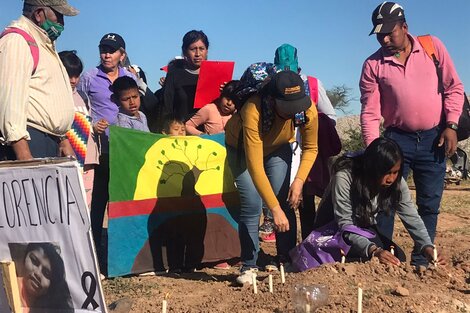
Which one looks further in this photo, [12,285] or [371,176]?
[371,176]

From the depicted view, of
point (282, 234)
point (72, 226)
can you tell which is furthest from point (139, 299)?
point (72, 226)

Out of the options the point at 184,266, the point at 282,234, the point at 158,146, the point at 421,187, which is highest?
the point at 158,146

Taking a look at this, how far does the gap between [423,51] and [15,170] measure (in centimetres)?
321

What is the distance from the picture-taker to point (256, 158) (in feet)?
15.6

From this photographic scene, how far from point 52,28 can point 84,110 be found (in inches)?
70.3

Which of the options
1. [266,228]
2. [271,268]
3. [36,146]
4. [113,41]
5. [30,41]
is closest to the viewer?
[30,41]

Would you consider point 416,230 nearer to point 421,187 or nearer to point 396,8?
point 421,187

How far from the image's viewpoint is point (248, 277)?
5000mm

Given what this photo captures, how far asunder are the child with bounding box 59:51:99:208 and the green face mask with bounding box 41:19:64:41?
5.46ft

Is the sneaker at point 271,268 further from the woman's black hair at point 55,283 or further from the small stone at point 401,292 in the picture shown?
the woman's black hair at point 55,283

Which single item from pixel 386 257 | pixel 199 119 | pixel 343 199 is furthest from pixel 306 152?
pixel 199 119

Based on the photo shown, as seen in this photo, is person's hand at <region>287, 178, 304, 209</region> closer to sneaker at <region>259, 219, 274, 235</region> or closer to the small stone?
the small stone

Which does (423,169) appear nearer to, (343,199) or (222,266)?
(343,199)

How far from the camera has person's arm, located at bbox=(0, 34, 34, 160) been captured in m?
3.60
